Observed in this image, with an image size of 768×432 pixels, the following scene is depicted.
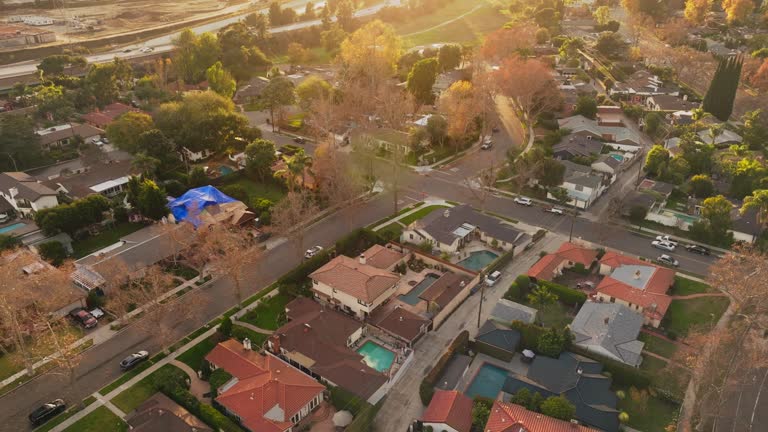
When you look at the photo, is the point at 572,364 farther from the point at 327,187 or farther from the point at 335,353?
the point at 327,187

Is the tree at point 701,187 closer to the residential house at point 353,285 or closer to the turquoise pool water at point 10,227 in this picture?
the residential house at point 353,285

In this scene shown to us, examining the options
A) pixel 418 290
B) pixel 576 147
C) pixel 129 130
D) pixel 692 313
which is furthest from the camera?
pixel 576 147

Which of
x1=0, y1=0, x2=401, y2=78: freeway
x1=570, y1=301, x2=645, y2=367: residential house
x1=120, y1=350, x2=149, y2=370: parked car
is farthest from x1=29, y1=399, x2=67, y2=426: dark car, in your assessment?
x1=0, y1=0, x2=401, y2=78: freeway

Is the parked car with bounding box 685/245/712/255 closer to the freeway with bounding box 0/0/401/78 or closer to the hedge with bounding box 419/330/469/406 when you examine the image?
the hedge with bounding box 419/330/469/406

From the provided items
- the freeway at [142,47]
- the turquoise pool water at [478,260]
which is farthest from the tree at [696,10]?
the turquoise pool water at [478,260]

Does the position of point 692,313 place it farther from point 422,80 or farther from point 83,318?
point 422,80

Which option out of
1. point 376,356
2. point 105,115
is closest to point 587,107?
point 376,356
